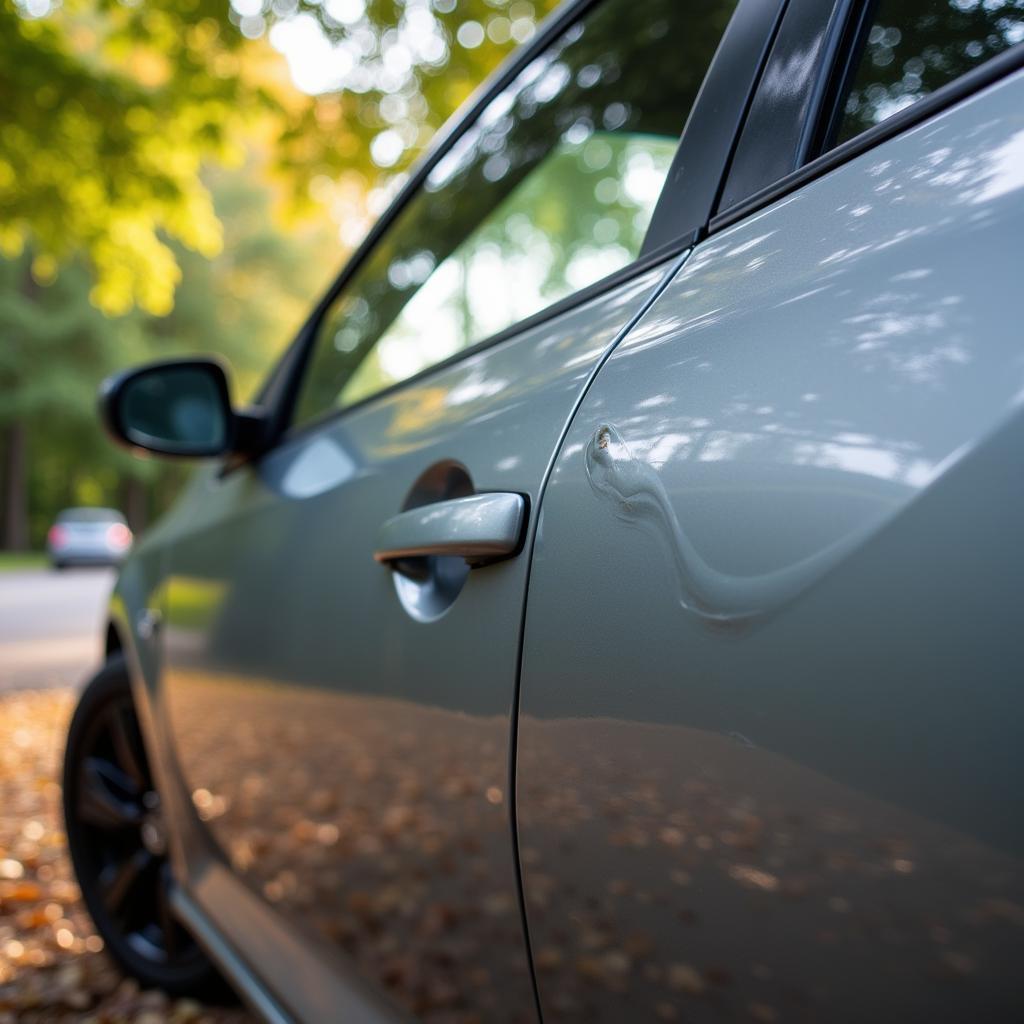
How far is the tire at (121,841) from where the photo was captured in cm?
240

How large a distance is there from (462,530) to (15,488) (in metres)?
33.2

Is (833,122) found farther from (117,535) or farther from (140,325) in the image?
(140,325)

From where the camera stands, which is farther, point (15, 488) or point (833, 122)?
point (15, 488)

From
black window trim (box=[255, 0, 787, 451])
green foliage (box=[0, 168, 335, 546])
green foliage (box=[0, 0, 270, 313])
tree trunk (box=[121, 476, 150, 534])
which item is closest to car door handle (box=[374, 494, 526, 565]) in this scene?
black window trim (box=[255, 0, 787, 451])

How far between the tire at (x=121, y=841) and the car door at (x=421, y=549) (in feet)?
1.21

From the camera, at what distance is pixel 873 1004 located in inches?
29.1

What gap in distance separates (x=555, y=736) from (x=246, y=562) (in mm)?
1047

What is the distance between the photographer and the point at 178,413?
7.54 ft

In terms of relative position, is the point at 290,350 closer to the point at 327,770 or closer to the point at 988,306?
the point at 327,770

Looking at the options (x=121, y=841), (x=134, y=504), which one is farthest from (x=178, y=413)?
(x=134, y=504)

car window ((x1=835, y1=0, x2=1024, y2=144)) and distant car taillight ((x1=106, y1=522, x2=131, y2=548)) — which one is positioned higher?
car window ((x1=835, y1=0, x2=1024, y2=144))

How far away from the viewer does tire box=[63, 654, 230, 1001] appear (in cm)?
240

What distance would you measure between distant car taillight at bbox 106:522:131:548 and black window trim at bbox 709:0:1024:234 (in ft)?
83.3

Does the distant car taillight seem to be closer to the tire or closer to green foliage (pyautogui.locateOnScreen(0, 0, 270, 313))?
green foliage (pyautogui.locateOnScreen(0, 0, 270, 313))
